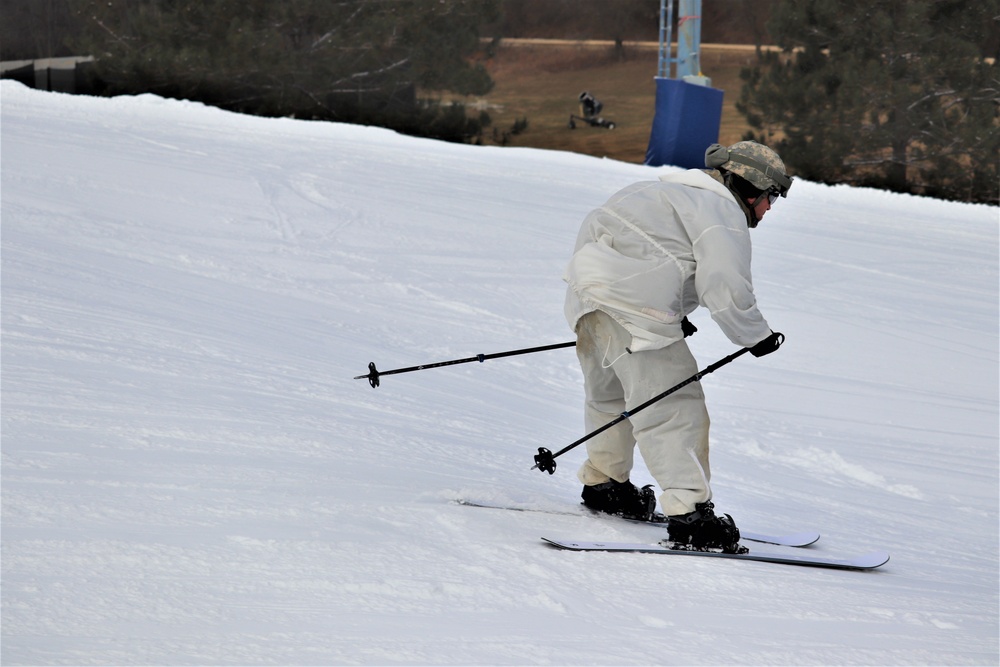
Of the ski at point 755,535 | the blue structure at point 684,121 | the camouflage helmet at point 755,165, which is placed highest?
the blue structure at point 684,121

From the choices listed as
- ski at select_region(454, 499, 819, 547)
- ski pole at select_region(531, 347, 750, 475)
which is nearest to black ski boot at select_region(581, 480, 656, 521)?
ski at select_region(454, 499, 819, 547)

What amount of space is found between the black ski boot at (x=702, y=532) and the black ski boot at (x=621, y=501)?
0.32m

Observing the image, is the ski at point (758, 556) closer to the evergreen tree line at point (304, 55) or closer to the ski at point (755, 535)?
the ski at point (755, 535)

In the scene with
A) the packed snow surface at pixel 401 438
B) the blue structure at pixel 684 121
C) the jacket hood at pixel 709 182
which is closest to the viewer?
the packed snow surface at pixel 401 438

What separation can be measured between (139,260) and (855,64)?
12440 mm

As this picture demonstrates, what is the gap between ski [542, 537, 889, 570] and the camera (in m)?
2.93

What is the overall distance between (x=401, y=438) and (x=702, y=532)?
1.31 metres

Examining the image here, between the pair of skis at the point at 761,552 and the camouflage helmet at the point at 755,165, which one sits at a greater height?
the camouflage helmet at the point at 755,165

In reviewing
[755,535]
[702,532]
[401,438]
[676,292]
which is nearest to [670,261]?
[676,292]

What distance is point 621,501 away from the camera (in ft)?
11.1

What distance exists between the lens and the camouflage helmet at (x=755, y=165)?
9.89 ft

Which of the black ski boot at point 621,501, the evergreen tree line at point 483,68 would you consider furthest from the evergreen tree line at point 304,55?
the black ski boot at point 621,501

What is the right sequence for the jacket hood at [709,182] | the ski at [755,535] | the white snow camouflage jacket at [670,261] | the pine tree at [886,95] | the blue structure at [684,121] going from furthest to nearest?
the pine tree at [886,95] < the blue structure at [684,121] < the ski at [755,535] < the jacket hood at [709,182] < the white snow camouflage jacket at [670,261]

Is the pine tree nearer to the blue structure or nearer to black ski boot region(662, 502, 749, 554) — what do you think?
the blue structure
